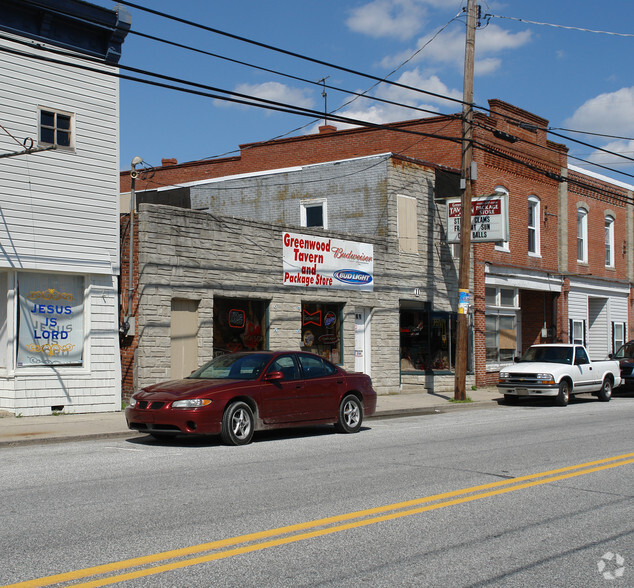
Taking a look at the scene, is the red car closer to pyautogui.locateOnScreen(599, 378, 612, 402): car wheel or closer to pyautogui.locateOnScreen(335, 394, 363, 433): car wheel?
pyautogui.locateOnScreen(335, 394, 363, 433): car wheel

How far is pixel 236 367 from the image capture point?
13.0m

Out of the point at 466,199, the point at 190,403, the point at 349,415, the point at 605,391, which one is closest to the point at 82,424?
the point at 190,403

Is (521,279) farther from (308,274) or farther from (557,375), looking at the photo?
(308,274)

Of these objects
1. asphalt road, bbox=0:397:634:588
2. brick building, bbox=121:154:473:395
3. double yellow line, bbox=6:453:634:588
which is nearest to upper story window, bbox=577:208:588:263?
brick building, bbox=121:154:473:395

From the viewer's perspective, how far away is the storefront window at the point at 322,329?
68.9 ft

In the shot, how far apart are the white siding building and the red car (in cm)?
404

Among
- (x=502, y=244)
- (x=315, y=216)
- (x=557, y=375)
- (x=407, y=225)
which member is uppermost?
(x=315, y=216)

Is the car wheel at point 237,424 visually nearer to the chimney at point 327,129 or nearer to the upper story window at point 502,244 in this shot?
the upper story window at point 502,244

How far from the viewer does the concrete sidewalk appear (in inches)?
496

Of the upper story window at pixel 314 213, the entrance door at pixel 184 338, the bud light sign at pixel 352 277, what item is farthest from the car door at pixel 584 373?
the entrance door at pixel 184 338

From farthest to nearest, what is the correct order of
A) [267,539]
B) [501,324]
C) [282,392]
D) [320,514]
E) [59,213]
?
[501,324], [59,213], [282,392], [320,514], [267,539]

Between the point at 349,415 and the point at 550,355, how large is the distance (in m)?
10.1

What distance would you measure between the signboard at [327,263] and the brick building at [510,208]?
1.53 meters

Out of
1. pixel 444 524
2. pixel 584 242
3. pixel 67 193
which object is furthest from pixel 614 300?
pixel 444 524
